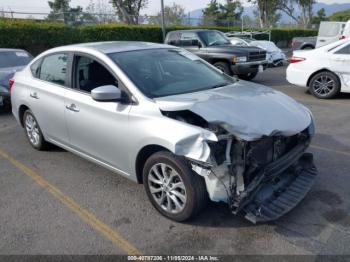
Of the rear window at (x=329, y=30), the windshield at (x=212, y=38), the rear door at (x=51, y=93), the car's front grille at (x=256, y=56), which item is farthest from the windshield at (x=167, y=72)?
the rear window at (x=329, y=30)

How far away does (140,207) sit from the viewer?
3863 millimetres

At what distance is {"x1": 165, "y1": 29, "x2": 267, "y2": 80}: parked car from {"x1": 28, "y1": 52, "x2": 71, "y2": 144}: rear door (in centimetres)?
665

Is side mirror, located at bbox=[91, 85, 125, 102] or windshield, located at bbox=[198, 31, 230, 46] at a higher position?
windshield, located at bbox=[198, 31, 230, 46]

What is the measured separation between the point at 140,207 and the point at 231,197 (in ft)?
3.64

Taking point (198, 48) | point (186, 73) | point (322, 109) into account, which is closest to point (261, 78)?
point (198, 48)

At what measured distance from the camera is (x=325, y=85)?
27.9 ft

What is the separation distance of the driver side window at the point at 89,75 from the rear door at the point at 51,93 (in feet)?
0.62

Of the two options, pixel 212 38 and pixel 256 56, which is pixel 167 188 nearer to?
pixel 256 56

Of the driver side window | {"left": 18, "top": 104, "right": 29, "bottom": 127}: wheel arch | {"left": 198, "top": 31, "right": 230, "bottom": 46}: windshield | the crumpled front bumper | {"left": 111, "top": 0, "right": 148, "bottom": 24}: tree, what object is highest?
{"left": 111, "top": 0, "right": 148, "bottom": 24}: tree

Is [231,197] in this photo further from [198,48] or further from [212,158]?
[198,48]

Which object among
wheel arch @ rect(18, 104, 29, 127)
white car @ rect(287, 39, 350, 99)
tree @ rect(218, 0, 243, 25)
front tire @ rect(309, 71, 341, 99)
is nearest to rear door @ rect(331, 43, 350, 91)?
white car @ rect(287, 39, 350, 99)

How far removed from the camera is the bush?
1566 cm

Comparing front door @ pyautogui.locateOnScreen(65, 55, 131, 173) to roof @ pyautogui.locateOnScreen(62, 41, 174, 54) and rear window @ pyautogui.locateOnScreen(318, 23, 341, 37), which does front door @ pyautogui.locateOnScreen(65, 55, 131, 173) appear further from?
rear window @ pyautogui.locateOnScreen(318, 23, 341, 37)

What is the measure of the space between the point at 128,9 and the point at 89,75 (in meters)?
29.8
